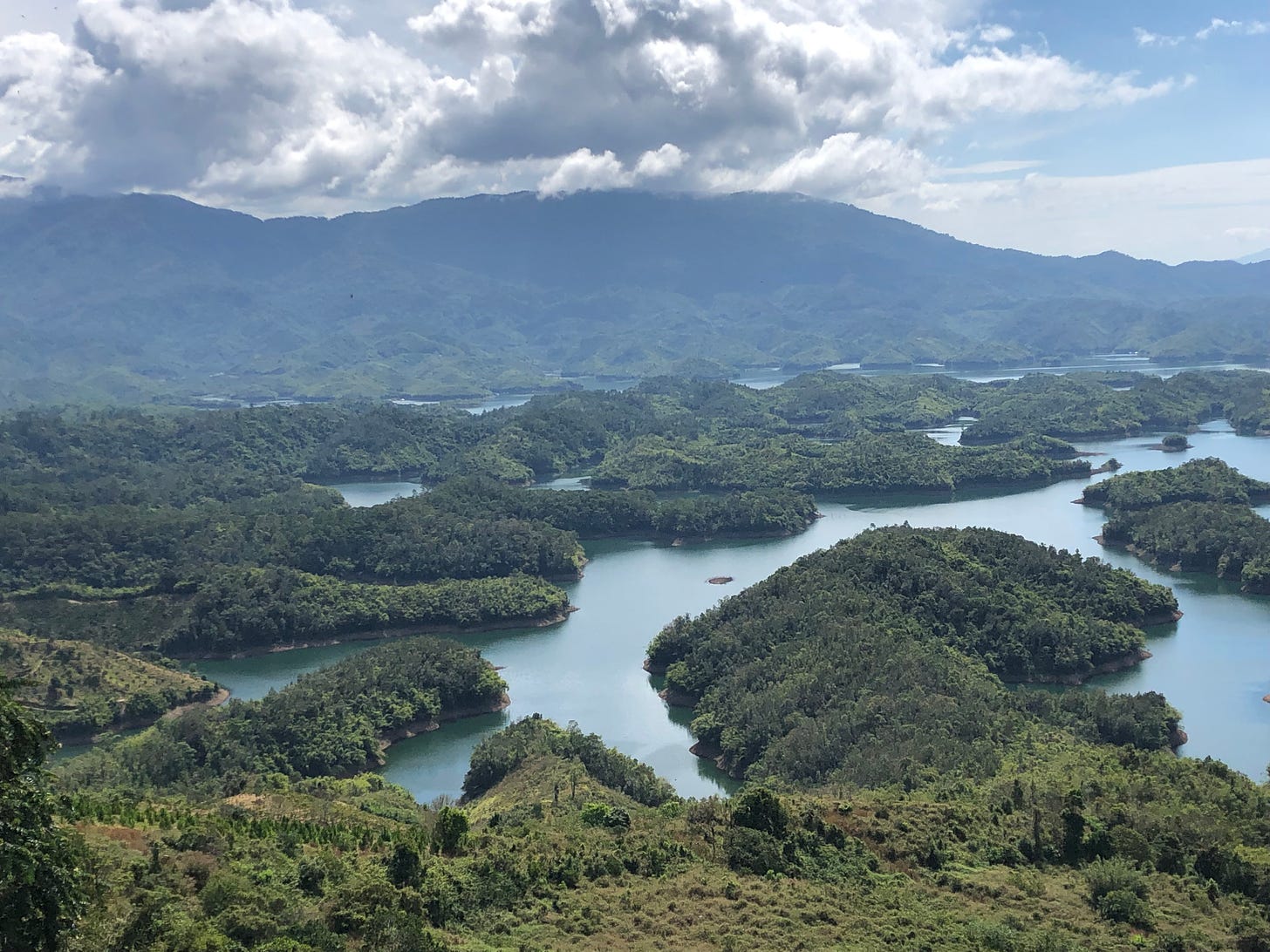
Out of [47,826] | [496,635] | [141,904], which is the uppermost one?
[47,826]

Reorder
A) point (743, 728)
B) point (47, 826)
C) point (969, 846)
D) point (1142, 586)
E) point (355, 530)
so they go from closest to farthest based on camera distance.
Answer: point (47, 826) < point (969, 846) < point (743, 728) < point (1142, 586) < point (355, 530)

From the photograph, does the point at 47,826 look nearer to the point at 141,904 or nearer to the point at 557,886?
Result: the point at 141,904

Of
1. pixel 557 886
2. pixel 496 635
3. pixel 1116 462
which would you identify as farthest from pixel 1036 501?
pixel 557 886

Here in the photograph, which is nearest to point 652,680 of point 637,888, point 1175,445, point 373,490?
point 637,888

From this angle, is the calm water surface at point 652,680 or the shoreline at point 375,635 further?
the shoreline at point 375,635

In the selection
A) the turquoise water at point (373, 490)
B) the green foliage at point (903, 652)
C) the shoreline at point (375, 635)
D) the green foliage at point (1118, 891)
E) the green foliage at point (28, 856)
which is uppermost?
the green foliage at point (28, 856)

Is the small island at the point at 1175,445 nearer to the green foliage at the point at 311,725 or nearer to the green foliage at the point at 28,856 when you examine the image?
the green foliage at the point at 311,725

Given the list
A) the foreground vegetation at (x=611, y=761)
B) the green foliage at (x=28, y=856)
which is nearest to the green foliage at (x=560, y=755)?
the foreground vegetation at (x=611, y=761)
